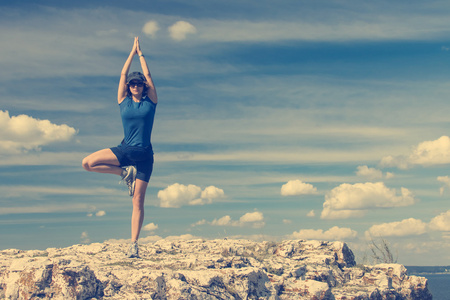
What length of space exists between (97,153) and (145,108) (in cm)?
245

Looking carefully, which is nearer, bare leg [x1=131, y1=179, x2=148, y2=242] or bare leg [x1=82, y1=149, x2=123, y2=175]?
bare leg [x1=82, y1=149, x2=123, y2=175]

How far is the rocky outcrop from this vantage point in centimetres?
1680

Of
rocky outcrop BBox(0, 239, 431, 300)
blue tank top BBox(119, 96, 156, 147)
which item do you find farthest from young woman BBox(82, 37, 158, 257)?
rocky outcrop BBox(0, 239, 431, 300)

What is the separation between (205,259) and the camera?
20.6 metres

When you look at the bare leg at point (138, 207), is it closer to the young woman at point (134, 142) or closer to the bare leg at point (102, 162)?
the young woman at point (134, 142)

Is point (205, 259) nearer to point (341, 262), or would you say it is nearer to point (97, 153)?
point (97, 153)

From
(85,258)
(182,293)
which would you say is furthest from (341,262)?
(85,258)

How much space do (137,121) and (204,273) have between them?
20.6 feet

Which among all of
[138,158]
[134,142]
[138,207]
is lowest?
[138,207]

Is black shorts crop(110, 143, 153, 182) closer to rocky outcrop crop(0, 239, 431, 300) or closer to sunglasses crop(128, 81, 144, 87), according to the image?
sunglasses crop(128, 81, 144, 87)

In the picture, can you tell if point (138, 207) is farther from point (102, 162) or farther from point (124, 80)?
point (124, 80)

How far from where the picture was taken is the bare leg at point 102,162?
18141mm

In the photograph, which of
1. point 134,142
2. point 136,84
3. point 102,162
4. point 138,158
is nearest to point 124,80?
point 136,84

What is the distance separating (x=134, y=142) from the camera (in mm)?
18609
